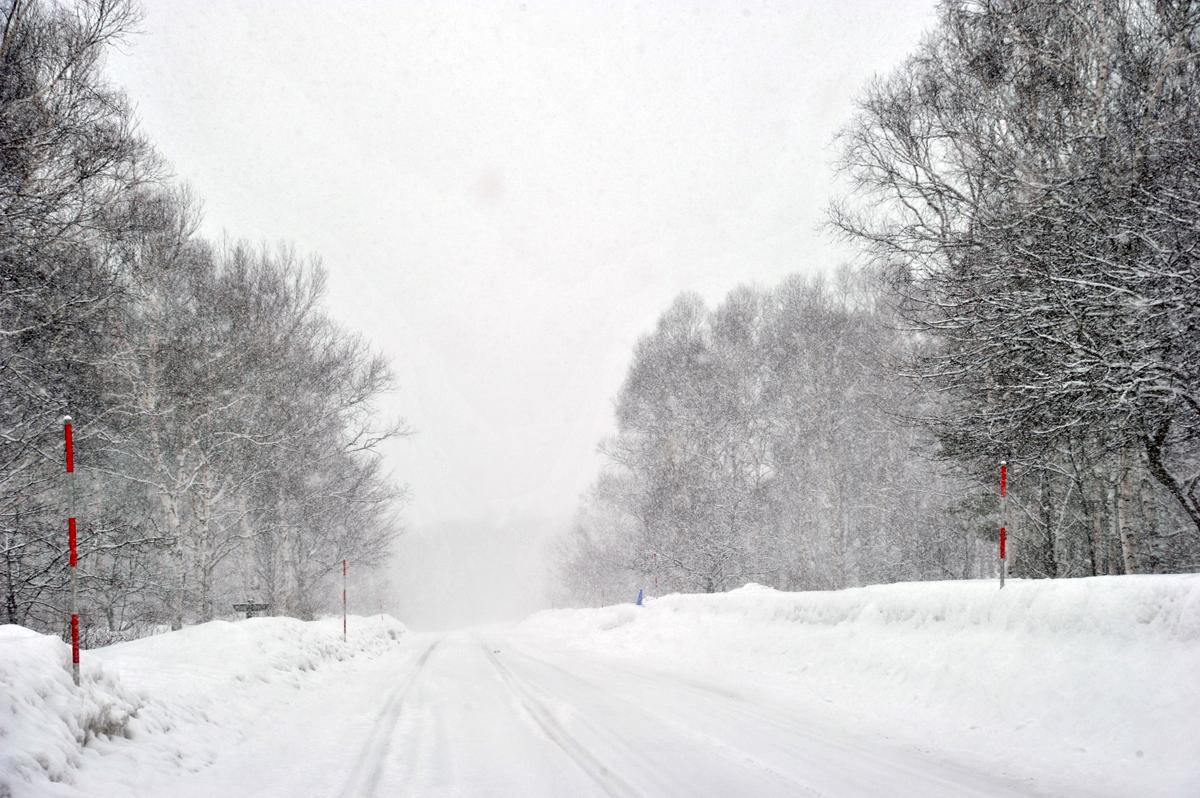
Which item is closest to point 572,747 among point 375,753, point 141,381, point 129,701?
point 375,753

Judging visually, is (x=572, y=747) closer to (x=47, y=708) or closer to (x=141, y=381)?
(x=47, y=708)

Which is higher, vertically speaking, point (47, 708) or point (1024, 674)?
point (47, 708)

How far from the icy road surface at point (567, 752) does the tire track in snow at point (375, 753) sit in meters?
0.02

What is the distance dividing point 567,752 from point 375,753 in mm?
1671

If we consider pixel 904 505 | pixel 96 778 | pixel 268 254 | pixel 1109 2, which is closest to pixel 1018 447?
pixel 1109 2

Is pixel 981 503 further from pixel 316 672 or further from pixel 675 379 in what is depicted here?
pixel 316 672

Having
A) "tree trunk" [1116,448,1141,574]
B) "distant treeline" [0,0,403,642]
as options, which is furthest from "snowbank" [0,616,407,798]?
"tree trunk" [1116,448,1141,574]

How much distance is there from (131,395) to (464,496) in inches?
6353

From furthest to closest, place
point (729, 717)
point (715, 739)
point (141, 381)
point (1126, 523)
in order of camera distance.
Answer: point (141, 381), point (1126, 523), point (729, 717), point (715, 739)

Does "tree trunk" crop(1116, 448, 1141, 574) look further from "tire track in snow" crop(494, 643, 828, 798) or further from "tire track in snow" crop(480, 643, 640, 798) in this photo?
"tire track in snow" crop(480, 643, 640, 798)

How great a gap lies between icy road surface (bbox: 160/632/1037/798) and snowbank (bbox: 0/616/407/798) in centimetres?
41

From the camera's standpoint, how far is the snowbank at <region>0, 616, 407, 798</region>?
14.9ft

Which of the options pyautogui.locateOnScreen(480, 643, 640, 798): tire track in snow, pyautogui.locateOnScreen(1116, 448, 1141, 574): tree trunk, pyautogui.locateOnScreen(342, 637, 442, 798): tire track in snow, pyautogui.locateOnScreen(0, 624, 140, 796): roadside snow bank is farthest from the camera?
Result: pyautogui.locateOnScreen(1116, 448, 1141, 574): tree trunk

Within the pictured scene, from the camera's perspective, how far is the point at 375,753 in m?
6.11
